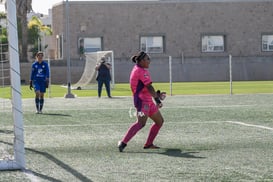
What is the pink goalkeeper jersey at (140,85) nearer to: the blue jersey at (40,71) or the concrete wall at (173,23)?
the blue jersey at (40,71)

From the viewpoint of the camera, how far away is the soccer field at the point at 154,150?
10.4 metres

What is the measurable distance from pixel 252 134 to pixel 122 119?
5.42 m

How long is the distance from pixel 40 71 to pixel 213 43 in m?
41.8

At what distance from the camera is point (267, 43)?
64.6 m

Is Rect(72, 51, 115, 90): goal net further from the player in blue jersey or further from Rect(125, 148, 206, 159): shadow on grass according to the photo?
Rect(125, 148, 206, 159): shadow on grass

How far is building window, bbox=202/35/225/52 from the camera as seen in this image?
2510 inches

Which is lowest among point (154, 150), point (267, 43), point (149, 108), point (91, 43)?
point (154, 150)

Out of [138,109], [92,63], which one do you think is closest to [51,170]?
[138,109]

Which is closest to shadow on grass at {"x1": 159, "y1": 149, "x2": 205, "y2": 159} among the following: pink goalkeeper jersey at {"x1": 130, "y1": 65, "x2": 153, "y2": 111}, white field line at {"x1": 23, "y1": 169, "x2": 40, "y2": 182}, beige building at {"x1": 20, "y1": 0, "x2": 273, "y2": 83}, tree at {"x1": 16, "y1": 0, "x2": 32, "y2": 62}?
pink goalkeeper jersey at {"x1": 130, "y1": 65, "x2": 153, "y2": 111}

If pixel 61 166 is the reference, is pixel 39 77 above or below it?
above

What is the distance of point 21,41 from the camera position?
61469mm

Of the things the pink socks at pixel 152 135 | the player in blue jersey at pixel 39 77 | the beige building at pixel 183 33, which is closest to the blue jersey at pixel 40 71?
the player in blue jersey at pixel 39 77

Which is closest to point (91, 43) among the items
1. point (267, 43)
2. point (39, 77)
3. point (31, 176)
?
point (267, 43)

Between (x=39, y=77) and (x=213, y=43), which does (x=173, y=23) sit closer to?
(x=213, y=43)
